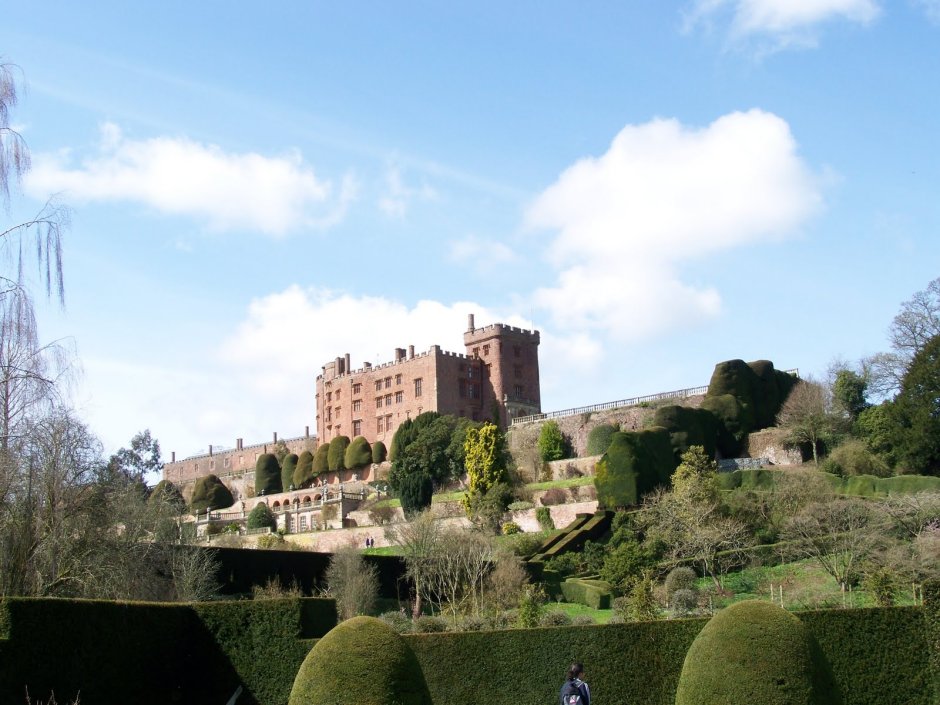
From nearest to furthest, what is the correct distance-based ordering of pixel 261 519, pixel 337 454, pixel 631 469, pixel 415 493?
pixel 631 469, pixel 415 493, pixel 261 519, pixel 337 454

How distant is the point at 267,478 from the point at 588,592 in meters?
42.5

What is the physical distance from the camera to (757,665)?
12.3 metres

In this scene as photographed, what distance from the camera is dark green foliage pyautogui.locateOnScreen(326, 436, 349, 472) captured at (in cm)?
6538

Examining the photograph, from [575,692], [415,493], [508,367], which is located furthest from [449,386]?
[575,692]

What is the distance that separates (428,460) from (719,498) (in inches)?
856

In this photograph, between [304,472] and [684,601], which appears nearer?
[684,601]

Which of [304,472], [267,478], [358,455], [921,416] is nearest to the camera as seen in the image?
[921,416]

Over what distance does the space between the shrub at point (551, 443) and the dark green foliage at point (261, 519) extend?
47.8ft

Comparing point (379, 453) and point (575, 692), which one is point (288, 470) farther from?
point (575, 692)

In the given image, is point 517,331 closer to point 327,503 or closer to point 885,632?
point 327,503

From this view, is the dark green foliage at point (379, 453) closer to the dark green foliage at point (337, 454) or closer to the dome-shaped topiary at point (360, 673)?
the dark green foliage at point (337, 454)

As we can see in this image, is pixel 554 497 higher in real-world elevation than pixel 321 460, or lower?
lower

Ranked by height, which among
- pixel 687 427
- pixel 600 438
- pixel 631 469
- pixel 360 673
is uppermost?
pixel 600 438

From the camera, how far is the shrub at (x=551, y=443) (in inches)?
1976
